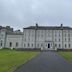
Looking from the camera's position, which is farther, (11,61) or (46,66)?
(11,61)

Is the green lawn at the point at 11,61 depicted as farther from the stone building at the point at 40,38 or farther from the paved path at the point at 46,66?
the stone building at the point at 40,38

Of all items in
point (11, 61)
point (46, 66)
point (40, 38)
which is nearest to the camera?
point (46, 66)

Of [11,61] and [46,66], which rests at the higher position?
[46,66]

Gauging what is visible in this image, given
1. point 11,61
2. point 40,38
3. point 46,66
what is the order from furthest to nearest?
point 40,38 → point 11,61 → point 46,66

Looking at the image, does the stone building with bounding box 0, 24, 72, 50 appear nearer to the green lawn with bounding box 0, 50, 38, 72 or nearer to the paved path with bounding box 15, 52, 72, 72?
the green lawn with bounding box 0, 50, 38, 72

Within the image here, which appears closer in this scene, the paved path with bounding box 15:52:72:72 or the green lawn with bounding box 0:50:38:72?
the paved path with bounding box 15:52:72:72

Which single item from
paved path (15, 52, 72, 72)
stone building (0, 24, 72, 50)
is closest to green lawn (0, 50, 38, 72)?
paved path (15, 52, 72, 72)

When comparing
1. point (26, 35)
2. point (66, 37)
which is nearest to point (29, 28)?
point (26, 35)

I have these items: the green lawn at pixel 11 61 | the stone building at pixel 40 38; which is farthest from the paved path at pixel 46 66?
the stone building at pixel 40 38

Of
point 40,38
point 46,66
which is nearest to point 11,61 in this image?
point 46,66

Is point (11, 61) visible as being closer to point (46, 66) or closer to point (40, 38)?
point (46, 66)

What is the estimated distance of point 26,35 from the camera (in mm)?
120625

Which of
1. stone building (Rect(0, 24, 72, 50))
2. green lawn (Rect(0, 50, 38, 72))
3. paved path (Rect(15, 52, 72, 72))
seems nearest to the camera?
paved path (Rect(15, 52, 72, 72))

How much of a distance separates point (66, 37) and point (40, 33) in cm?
1391
